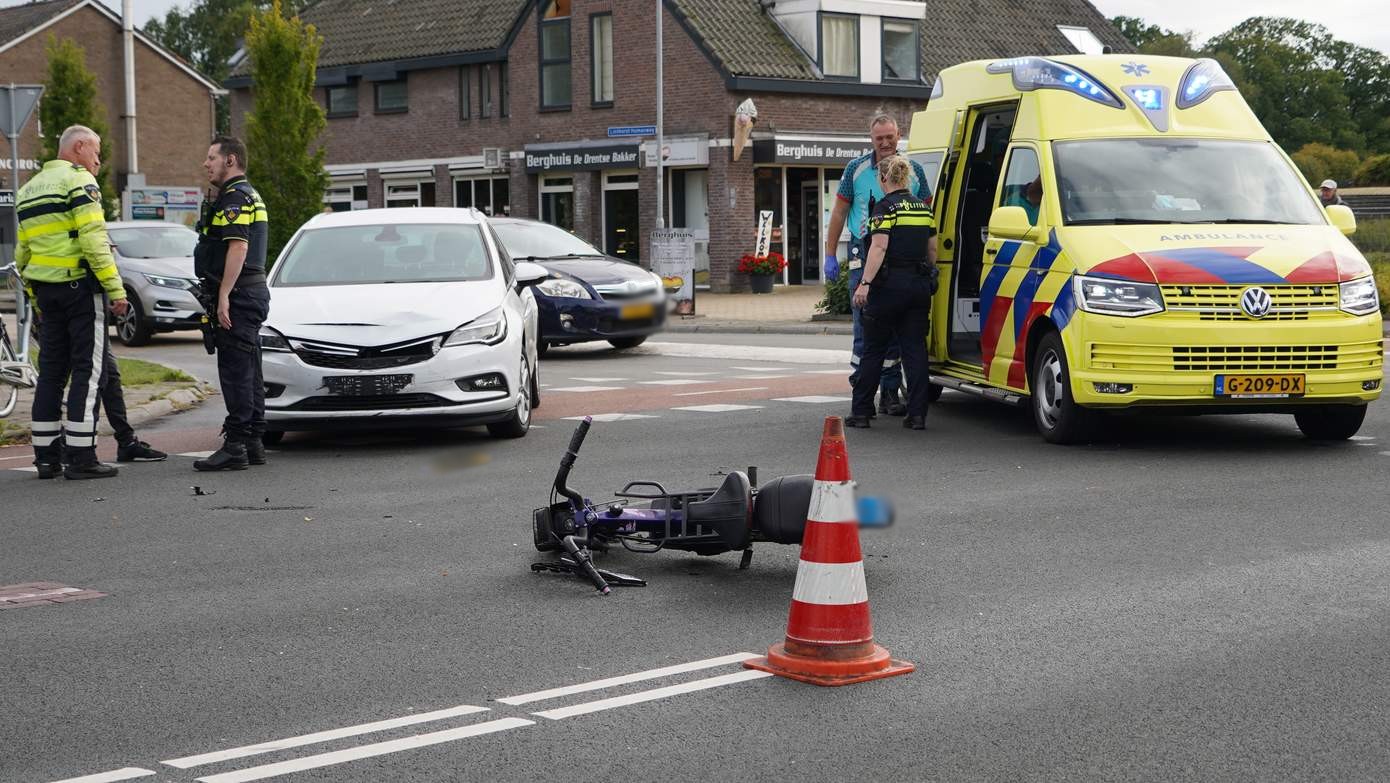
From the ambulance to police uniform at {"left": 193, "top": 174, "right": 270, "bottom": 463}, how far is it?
4.86m

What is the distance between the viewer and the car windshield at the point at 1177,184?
11.6m

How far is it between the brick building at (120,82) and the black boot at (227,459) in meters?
50.9

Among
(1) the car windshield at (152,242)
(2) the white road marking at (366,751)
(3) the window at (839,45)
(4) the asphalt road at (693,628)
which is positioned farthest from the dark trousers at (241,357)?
(3) the window at (839,45)

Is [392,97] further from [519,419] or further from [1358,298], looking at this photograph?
[1358,298]

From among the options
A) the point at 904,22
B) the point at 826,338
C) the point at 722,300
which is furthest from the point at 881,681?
the point at 904,22

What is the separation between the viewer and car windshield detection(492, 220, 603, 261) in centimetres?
2117

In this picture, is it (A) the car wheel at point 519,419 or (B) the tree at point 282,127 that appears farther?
(B) the tree at point 282,127

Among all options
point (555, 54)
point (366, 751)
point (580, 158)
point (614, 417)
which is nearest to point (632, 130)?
point (580, 158)

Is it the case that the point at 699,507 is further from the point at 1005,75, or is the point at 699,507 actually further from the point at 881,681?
the point at 1005,75

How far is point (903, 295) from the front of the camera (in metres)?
12.3

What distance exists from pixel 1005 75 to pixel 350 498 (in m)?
5.86

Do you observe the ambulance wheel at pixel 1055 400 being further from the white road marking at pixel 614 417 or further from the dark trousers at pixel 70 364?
the dark trousers at pixel 70 364

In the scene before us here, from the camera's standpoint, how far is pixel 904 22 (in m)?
42.5

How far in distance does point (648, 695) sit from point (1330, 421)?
745cm
